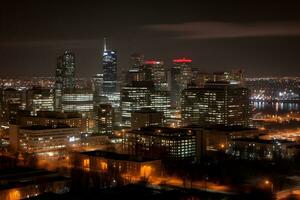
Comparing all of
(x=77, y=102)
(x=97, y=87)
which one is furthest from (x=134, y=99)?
(x=97, y=87)

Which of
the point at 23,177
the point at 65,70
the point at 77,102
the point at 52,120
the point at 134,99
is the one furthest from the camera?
the point at 65,70

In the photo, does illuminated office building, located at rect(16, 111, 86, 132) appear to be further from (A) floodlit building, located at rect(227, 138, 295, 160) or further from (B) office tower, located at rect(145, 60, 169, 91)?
(B) office tower, located at rect(145, 60, 169, 91)

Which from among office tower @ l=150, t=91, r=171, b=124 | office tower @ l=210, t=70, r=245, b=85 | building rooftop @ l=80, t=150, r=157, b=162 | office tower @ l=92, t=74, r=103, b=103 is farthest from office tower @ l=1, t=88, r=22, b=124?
office tower @ l=210, t=70, r=245, b=85

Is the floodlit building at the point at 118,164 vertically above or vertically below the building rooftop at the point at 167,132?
below

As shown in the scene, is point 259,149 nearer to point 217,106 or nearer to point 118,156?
point 118,156

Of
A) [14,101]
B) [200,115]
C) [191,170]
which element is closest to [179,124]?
[200,115]

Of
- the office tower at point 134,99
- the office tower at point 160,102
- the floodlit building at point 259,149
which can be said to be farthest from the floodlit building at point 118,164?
the office tower at point 160,102

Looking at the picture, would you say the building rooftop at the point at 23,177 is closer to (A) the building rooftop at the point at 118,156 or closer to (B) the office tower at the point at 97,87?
Result: (A) the building rooftop at the point at 118,156
